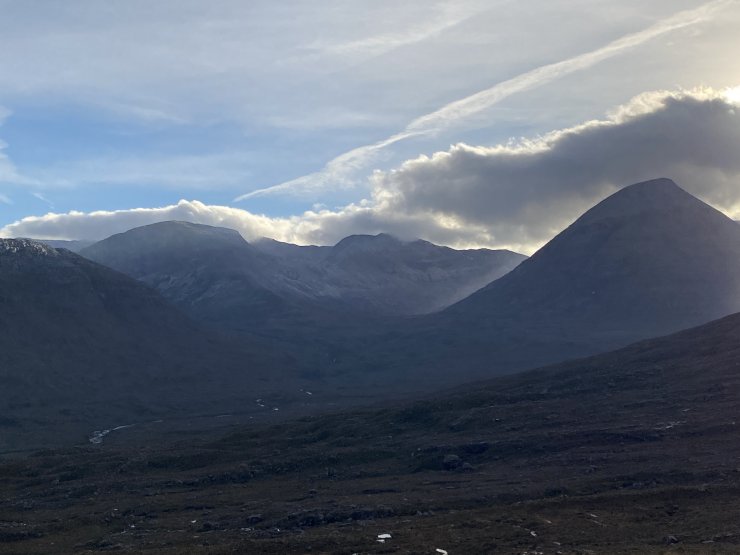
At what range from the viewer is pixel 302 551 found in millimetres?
70562

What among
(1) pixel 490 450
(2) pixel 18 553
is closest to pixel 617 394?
(1) pixel 490 450

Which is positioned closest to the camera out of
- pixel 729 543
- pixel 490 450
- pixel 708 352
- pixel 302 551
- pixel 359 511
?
pixel 729 543

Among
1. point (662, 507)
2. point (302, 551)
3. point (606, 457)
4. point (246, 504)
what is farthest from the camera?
point (606, 457)

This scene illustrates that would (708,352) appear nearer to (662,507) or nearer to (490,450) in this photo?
(490,450)

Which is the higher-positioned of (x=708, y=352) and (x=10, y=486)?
(x=708, y=352)

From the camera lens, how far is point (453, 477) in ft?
376

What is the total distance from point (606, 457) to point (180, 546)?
184ft

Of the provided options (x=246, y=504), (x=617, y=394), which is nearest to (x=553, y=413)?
(x=617, y=394)

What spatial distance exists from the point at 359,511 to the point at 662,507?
2947 centimetres

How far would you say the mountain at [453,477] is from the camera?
74188 mm

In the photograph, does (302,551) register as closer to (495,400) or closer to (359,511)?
(359,511)

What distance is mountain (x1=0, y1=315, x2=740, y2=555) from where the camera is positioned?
243 ft

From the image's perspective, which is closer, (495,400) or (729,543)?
(729,543)

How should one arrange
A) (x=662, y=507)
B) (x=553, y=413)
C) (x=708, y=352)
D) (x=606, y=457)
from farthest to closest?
(x=708, y=352)
(x=553, y=413)
(x=606, y=457)
(x=662, y=507)
